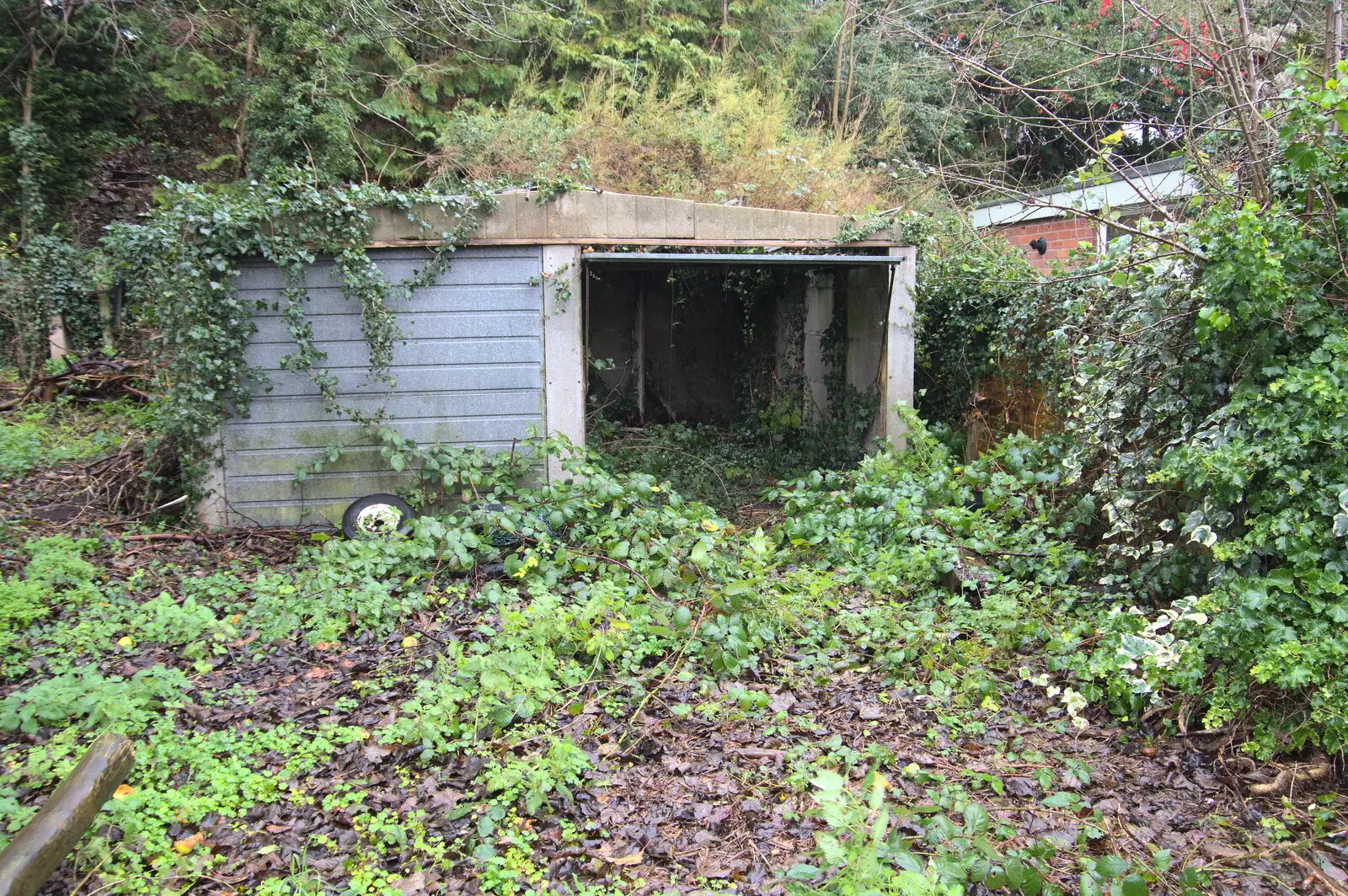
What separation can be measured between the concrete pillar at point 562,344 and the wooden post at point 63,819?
417cm

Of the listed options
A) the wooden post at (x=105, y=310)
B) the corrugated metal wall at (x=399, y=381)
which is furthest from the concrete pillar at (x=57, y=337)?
the corrugated metal wall at (x=399, y=381)

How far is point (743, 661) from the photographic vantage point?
436cm

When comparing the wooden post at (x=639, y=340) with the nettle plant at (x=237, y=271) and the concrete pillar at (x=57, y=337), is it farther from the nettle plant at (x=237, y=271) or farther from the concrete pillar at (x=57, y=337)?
the concrete pillar at (x=57, y=337)

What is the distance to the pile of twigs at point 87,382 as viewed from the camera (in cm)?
959

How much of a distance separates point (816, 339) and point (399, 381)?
5.40 meters

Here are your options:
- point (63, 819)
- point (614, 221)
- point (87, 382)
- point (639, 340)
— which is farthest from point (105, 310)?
point (63, 819)


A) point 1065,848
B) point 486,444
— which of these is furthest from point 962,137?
point 1065,848

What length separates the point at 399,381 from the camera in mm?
6887

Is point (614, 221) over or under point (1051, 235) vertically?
under

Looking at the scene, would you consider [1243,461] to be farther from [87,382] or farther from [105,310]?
[105,310]

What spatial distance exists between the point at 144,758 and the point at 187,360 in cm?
387

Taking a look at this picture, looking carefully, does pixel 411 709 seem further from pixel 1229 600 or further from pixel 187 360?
pixel 187 360

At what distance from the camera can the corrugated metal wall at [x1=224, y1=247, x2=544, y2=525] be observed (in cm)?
676

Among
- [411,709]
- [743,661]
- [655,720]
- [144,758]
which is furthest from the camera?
[743,661]
